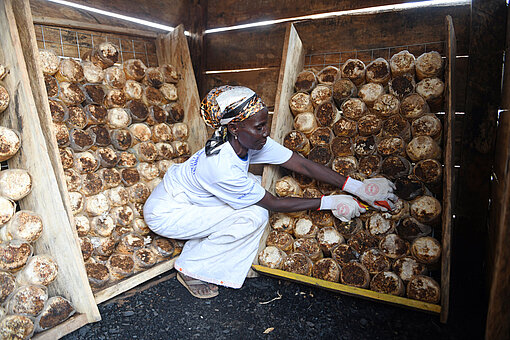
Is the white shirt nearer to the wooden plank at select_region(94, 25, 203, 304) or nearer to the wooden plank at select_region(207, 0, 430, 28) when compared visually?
the wooden plank at select_region(94, 25, 203, 304)

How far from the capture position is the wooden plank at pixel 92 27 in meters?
2.53

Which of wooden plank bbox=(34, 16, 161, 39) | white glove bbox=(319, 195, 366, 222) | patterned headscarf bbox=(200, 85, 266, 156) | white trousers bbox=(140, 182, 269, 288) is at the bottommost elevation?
white trousers bbox=(140, 182, 269, 288)

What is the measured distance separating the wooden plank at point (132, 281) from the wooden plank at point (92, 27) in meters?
1.87

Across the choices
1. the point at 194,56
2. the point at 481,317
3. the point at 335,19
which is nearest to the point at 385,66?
the point at 335,19

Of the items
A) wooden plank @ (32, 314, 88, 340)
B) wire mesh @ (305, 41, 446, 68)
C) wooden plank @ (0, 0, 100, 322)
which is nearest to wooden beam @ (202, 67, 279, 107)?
wire mesh @ (305, 41, 446, 68)

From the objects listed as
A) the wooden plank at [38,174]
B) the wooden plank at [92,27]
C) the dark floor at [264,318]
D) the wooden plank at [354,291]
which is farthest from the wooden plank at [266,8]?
the dark floor at [264,318]

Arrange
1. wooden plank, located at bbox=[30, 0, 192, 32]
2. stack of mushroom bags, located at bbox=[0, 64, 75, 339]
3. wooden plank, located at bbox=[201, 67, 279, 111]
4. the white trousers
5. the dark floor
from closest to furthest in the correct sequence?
stack of mushroom bags, located at bbox=[0, 64, 75, 339], the dark floor, the white trousers, wooden plank, located at bbox=[30, 0, 192, 32], wooden plank, located at bbox=[201, 67, 279, 111]

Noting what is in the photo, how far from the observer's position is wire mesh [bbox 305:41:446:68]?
2.62 meters

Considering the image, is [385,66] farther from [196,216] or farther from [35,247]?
[35,247]

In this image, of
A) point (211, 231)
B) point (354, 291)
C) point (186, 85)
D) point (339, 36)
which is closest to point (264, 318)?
point (354, 291)

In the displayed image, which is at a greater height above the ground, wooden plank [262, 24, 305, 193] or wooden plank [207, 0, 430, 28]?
wooden plank [207, 0, 430, 28]

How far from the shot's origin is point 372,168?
96.0 inches

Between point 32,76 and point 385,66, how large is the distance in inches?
87.6

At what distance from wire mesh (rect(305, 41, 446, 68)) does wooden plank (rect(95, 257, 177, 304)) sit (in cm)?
201
